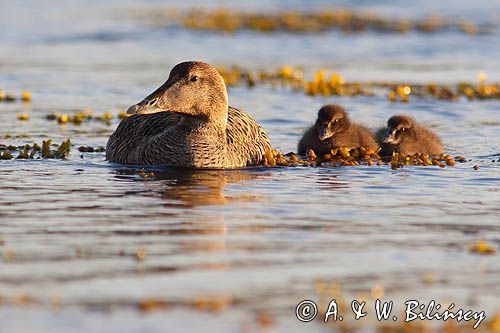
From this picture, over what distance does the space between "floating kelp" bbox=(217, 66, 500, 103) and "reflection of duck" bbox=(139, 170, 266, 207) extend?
21.7ft

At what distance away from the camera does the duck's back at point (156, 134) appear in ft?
35.9

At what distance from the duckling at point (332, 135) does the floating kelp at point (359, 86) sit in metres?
4.18

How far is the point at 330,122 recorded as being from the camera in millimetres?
12320

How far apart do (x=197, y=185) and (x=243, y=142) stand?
1418mm

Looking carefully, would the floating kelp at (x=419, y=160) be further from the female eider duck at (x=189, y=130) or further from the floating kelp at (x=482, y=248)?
the floating kelp at (x=482, y=248)

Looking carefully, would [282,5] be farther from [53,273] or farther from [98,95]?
[53,273]

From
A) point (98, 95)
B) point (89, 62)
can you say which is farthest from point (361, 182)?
point (89, 62)

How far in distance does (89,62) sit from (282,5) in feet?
47.7

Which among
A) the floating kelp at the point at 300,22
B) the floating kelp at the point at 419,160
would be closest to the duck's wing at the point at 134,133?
the floating kelp at the point at 419,160

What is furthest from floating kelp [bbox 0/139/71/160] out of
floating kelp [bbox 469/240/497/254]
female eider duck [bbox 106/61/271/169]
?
floating kelp [bbox 469/240/497/254]

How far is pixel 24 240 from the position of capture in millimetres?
7410

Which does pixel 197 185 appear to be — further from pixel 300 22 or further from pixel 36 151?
pixel 300 22

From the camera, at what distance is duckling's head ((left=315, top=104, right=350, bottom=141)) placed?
12258 millimetres

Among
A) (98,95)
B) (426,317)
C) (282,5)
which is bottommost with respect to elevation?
(426,317)
